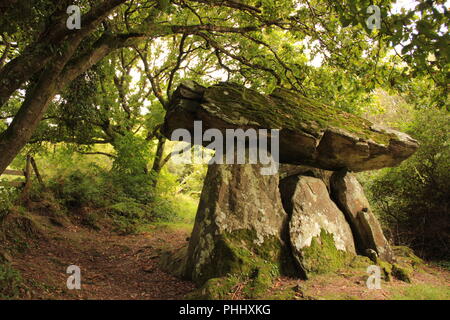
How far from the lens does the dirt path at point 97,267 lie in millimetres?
5684

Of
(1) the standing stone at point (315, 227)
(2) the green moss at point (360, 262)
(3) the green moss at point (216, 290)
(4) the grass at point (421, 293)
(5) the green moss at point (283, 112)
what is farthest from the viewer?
(5) the green moss at point (283, 112)

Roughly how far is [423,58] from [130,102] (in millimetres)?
12782

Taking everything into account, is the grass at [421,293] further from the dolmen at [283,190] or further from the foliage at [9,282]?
the foliage at [9,282]

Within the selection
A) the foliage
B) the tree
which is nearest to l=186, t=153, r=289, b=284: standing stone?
the foliage

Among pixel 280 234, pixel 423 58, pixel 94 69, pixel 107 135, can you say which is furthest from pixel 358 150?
pixel 107 135

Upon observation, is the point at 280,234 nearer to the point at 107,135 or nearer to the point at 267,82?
the point at 267,82

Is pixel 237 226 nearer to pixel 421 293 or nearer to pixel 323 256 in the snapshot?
pixel 323 256

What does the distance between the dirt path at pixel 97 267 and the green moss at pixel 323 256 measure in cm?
241

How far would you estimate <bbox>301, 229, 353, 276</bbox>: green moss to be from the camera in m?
6.74

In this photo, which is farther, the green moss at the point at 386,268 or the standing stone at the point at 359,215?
the standing stone at the point at 359,215

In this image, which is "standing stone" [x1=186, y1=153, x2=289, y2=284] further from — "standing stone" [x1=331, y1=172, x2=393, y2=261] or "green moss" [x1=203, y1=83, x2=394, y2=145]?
"standing stone" [x1=331, y1=172, x2=393, y2=261]

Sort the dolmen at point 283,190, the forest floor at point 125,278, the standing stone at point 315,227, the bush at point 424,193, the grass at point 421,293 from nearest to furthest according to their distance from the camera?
1. the forest floor at point 125,278
2. the grass at point 421,293
3. the dolmen at point 283,190
4. the standing stone at point 315,227
5. the bush at point 424,193

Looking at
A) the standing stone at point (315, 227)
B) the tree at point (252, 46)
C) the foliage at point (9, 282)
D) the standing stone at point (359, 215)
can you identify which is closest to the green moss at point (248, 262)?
the standing stone at point (315, 227)

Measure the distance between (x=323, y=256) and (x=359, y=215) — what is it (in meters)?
2.10
